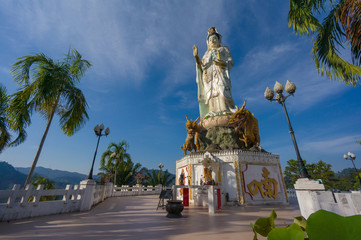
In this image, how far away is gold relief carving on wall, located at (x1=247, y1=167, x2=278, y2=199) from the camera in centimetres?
1040

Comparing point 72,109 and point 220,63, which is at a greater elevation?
point 220,63

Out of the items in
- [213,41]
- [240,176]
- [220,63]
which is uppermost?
[213,41]

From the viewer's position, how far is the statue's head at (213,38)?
1927 cm

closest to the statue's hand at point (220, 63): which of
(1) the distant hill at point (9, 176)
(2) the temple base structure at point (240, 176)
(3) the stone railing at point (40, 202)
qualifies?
(2) the temple base structure at point (240, 176)

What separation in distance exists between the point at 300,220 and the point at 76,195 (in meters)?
9.12

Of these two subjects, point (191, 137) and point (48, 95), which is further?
point (191, 137)

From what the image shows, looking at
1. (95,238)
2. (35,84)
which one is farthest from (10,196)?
(35,84)

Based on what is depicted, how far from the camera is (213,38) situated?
763 inches

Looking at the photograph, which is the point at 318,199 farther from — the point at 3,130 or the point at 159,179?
the point at 159,179

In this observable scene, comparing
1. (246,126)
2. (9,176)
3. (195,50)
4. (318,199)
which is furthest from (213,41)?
(9,176)

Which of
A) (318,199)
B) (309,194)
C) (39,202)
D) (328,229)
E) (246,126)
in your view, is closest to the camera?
(328,229)

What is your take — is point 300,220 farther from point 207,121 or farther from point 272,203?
point 207,121

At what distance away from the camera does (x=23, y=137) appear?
32.5 ft

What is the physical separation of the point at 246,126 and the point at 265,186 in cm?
439
